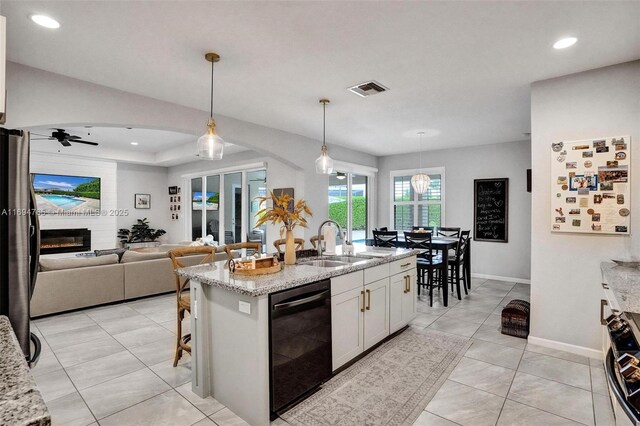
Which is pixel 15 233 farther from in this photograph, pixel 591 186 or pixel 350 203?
pixel 350 203

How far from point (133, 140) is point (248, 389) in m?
6.46

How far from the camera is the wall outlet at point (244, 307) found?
1.98 m

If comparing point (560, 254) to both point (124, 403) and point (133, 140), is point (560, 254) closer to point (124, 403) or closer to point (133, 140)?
point (124, 403)

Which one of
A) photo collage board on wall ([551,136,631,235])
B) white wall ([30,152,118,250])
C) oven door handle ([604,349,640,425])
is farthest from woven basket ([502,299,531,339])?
white wall ([30,152,118,250])

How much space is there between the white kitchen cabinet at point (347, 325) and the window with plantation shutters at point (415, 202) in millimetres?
4675

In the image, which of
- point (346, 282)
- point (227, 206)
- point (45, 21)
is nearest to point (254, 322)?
point (346, 282)

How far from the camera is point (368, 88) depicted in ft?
11.1

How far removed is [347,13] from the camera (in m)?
2.10

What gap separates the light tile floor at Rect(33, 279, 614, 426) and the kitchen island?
183 millimetres

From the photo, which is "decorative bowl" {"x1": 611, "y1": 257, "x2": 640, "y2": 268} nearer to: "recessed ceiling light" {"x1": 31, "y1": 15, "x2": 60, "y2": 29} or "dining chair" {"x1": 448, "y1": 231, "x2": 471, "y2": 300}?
"dining chair" {"x1": 448, "y1": 231, "x2": 471, "y2": 300}

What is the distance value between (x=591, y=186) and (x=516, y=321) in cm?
155

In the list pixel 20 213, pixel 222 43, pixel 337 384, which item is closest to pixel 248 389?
pixel 337 384

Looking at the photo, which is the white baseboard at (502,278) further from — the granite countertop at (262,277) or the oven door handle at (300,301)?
the oven door handle at (300,301)

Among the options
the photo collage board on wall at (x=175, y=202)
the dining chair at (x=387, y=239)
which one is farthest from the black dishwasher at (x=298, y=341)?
the photo collage board on wall at (x=175, y=202)
